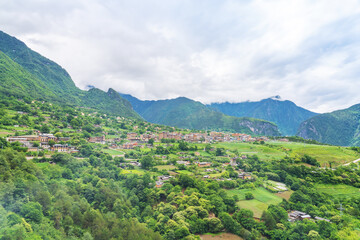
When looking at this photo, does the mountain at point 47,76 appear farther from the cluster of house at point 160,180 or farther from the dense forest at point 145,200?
the cluster of house at point 160,180

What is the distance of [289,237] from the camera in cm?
2819

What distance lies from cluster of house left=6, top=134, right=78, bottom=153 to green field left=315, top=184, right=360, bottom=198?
211 feet

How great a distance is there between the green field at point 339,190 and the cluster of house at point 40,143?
64.3 m

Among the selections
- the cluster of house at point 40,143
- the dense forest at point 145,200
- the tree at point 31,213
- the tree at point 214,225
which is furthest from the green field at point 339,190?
the cluster of house at point 40,143

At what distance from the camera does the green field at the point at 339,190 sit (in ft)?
146

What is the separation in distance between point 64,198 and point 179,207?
57.0 ft

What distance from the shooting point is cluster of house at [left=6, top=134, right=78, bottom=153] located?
143 ft

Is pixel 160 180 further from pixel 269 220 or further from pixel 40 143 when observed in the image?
pixel 40 143

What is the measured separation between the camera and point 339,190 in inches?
1837

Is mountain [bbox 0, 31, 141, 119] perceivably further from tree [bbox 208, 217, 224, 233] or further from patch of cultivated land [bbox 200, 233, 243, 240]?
patch of cultivated land [bbox 200, 233, 243, 240]

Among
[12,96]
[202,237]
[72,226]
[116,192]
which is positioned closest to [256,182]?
[202,237]

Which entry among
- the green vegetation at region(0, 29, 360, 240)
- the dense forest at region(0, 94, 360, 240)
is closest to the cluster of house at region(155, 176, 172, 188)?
the green vegetation at region(0, 29, 360, 240)

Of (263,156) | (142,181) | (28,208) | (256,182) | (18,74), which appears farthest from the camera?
(18,74)

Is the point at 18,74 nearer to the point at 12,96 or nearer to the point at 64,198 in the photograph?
the point at 12,96
